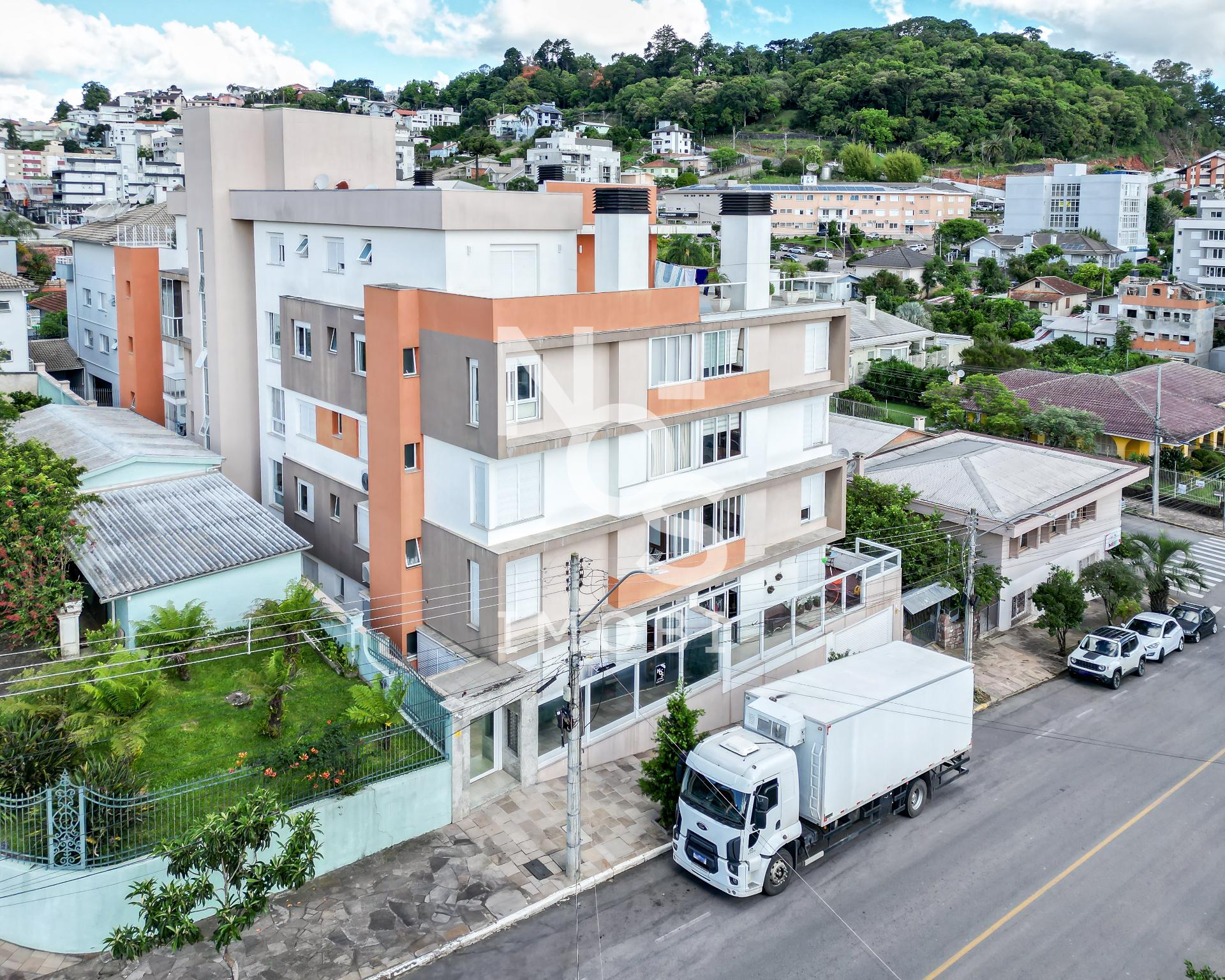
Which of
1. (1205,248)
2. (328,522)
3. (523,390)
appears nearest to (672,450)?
(523,390)

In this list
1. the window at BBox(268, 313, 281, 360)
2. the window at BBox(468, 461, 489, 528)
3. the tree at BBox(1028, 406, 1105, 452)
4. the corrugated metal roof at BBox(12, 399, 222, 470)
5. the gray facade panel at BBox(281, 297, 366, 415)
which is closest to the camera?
the window at BBox(468, 461, 489, 528)

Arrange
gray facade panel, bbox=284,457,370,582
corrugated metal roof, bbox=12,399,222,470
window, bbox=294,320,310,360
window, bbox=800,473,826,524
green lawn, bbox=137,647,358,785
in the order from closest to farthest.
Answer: green lawn, bbox=137,647,358,785
gray facade panel, bbox=284,457,370,582
window, bbox=294,320,310,360
corrugated metal roof, bbox=12,399,222,470
window, bbox=800,473,826,524

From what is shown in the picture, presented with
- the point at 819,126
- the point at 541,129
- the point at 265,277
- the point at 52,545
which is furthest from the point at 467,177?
the point at 52,545

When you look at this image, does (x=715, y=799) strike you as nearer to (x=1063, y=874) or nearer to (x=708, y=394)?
(x=1063, y=874)

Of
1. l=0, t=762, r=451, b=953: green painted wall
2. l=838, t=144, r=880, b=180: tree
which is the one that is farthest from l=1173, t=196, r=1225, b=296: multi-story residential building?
l=0, t=762, r=451, b=953: green painted wall

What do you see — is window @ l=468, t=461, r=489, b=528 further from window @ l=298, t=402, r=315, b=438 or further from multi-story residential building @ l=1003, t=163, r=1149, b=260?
multi-story residential building @ l=1003, t=163, r=1149, b=260
